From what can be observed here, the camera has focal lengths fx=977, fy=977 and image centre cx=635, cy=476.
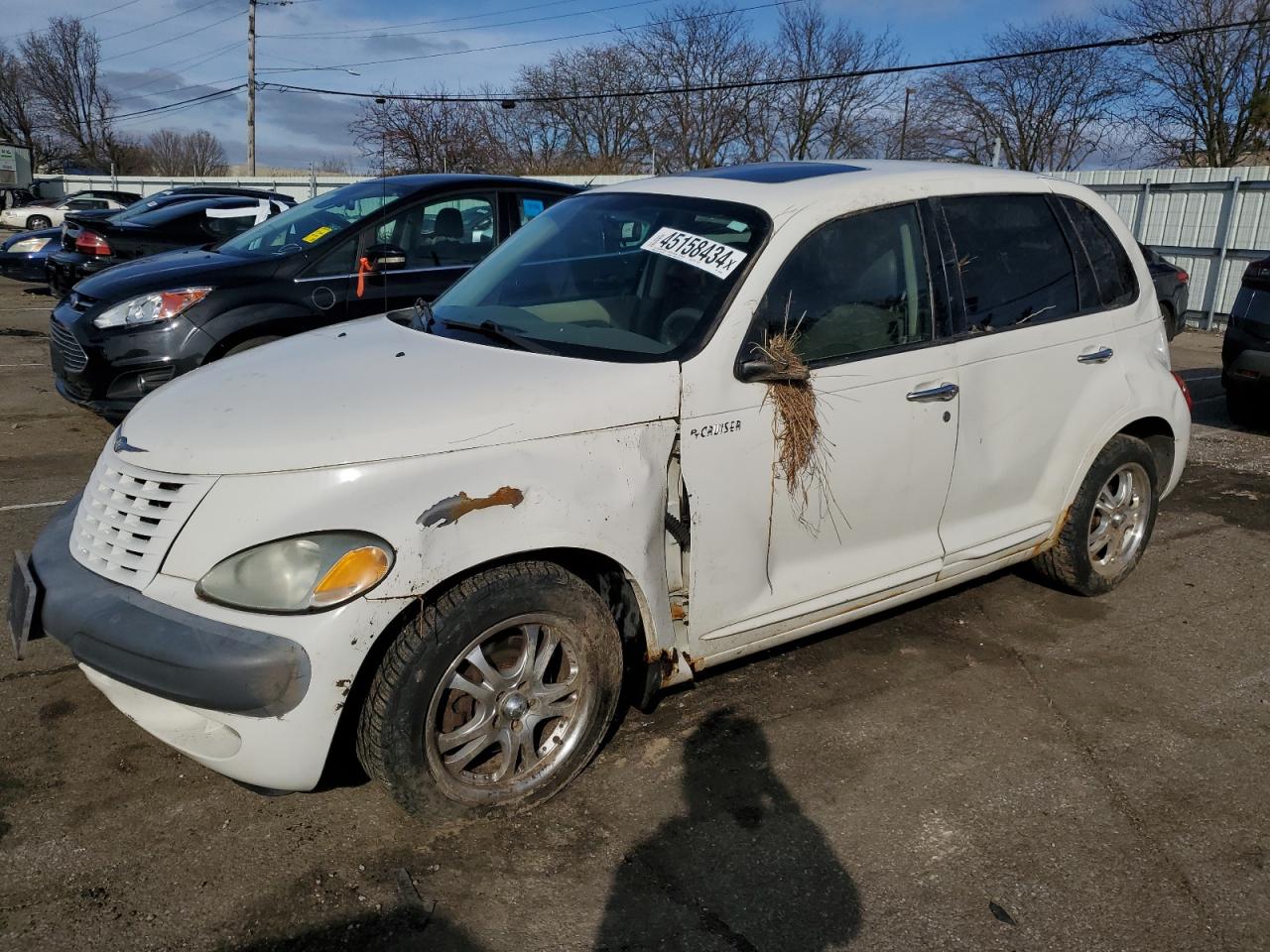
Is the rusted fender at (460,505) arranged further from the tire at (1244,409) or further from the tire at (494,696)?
the tire at (1244,409)

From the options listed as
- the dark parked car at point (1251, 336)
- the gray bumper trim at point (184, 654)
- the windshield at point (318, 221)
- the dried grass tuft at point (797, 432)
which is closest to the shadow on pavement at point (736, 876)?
the dried grass tuft at point (797, 432)

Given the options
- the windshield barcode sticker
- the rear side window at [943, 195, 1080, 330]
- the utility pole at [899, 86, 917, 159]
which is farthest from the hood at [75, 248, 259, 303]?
the utility pole at [899, 86, 917, 159]

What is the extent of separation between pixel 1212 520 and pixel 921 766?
Answer: 11.9 feet

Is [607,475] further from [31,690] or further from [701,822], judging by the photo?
[31,690]

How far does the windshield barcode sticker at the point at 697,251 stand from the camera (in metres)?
3.22

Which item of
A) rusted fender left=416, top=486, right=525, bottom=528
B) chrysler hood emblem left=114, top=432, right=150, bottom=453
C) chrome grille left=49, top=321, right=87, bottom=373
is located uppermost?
chrysler hood emblem left=114, top=432, right=150, bottom=453

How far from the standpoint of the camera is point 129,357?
19.2ft

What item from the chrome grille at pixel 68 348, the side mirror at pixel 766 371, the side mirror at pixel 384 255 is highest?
the side mirror at pixel 384 255

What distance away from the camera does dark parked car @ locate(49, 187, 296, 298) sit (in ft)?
37.0

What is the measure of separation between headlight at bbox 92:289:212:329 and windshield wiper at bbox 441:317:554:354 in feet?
10.2

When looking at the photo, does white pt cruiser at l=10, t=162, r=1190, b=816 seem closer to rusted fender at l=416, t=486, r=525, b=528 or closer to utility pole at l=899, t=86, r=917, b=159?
rusted fender at l=416, t=486, r=525, b=528

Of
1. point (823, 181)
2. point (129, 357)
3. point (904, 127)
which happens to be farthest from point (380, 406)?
point (904, 127)

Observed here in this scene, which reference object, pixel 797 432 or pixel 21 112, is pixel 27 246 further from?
pixel 21 112

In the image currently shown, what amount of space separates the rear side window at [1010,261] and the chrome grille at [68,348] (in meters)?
5.04
